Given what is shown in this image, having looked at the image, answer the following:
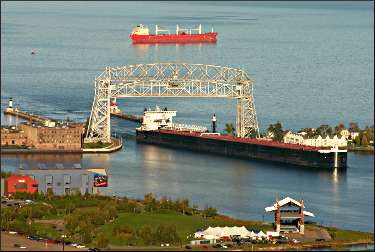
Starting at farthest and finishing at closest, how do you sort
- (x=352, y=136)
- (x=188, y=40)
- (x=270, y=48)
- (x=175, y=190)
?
(x=188, y=40), (x=270, y=48), (x=352, y=136), (x=175, y=190)

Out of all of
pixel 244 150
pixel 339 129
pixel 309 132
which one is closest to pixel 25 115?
pixel 244 150

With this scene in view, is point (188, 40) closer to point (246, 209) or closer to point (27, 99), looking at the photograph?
point (27, 99)

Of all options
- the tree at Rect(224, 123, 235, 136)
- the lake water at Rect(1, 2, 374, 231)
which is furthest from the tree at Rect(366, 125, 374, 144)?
the tree at Rect(224, 123, 235, 136)

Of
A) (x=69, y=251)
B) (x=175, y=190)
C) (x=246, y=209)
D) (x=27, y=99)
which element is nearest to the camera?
(x=69, y=251)

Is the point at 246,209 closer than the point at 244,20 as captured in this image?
Yes

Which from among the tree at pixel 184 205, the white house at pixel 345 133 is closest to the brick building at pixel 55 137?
the white house at pixel 345 133

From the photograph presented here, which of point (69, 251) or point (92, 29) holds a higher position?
point (92, 29)

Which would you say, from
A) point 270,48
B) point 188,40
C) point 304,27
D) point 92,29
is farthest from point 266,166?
point 304,27

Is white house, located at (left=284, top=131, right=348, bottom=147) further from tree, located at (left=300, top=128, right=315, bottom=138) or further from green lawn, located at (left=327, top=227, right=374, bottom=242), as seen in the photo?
green lawn, located at (left=327, top=227, right=374, bottom=242)

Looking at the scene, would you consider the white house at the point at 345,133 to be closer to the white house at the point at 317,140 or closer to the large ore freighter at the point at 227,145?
the white house at the point at 317,140
